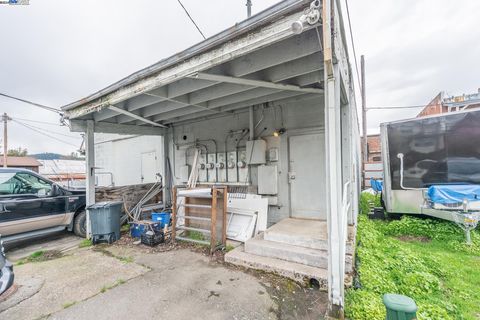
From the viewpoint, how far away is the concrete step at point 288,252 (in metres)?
2.94

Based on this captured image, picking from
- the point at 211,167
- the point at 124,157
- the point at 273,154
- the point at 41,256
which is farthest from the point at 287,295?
the point at 124,157

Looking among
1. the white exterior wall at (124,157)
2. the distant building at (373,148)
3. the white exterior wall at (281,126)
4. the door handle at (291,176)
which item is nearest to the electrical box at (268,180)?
the white exterior wall at (281,126)

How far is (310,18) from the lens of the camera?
1.84 metres

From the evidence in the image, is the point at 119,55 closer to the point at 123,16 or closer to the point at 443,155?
the point at 123,16

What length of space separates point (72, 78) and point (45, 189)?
22.3 feet

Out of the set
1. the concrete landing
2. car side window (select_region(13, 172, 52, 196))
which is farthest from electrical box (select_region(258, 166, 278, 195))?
car side window (select_region(13, 172, 52, 196))

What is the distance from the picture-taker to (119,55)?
726cm

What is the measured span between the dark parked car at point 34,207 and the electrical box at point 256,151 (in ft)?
14.4

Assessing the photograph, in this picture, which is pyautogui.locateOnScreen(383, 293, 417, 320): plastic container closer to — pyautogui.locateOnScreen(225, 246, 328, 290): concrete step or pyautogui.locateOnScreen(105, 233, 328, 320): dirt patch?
pyautogui.locateOnScreen(105, 233, 328, 320): dirt patch

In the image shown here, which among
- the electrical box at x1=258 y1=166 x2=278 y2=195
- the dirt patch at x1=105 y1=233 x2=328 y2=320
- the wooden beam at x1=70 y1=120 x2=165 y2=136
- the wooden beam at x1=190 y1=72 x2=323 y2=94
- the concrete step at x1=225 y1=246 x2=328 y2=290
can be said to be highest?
the wooden beam at x1=190 y1=72 x2=323 y2=94

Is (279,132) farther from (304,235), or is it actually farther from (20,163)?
(20,163)

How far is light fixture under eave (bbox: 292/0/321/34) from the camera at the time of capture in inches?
71.5

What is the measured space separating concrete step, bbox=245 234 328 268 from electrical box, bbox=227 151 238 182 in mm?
2238

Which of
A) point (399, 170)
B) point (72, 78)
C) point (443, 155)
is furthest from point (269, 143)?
point (72, 78)
